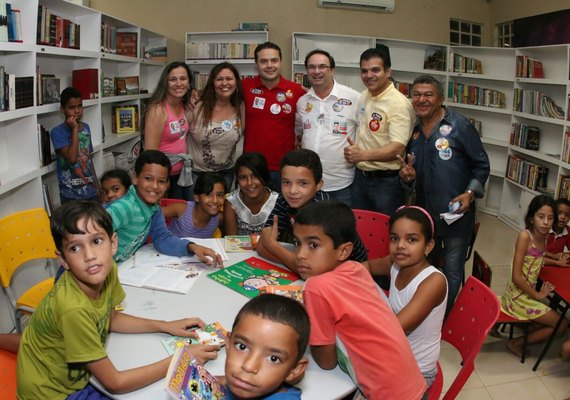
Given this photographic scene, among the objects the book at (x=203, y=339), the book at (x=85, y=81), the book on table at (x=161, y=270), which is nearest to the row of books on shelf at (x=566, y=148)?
the book on table at (x=161, y=270)

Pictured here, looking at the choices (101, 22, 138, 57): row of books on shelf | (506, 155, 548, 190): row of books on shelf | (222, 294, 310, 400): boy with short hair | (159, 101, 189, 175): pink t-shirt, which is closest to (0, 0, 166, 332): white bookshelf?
(101, 22, 138, 57): row of books on shelf

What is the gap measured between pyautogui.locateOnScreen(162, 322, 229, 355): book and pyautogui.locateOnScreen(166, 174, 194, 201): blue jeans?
198 cm

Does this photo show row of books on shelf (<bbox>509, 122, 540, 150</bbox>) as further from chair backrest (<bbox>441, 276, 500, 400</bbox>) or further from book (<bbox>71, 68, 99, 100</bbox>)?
book (<bbox>71, 68, 99, 100</bbox>)

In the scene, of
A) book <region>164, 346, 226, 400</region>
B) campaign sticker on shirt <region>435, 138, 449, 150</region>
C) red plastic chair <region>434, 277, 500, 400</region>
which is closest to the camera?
book <region>164, 346, 226, 400</region>

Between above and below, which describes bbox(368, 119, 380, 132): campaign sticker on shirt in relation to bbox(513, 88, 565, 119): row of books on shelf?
below

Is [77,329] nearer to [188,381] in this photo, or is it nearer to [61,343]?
[61,343]

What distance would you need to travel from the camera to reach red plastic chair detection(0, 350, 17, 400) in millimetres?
1617

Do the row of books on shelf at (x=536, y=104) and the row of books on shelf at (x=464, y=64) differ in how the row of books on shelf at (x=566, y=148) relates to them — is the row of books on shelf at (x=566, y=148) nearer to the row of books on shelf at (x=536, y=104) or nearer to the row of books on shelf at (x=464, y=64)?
the row of books on shelf at (x=536, y=104)

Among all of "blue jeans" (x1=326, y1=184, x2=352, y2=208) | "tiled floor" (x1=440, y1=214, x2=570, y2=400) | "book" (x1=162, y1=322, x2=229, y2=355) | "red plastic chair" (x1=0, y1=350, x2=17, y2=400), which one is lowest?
"tiled floor" (x1=440, y1=214, x2=570, y2=400)

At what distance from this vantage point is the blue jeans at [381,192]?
2979mm

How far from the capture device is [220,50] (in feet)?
19.1

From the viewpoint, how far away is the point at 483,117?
625 centimetres

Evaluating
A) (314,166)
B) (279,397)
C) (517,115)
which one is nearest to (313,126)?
(314,166)

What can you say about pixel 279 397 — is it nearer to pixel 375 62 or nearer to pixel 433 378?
pixel 433 378
